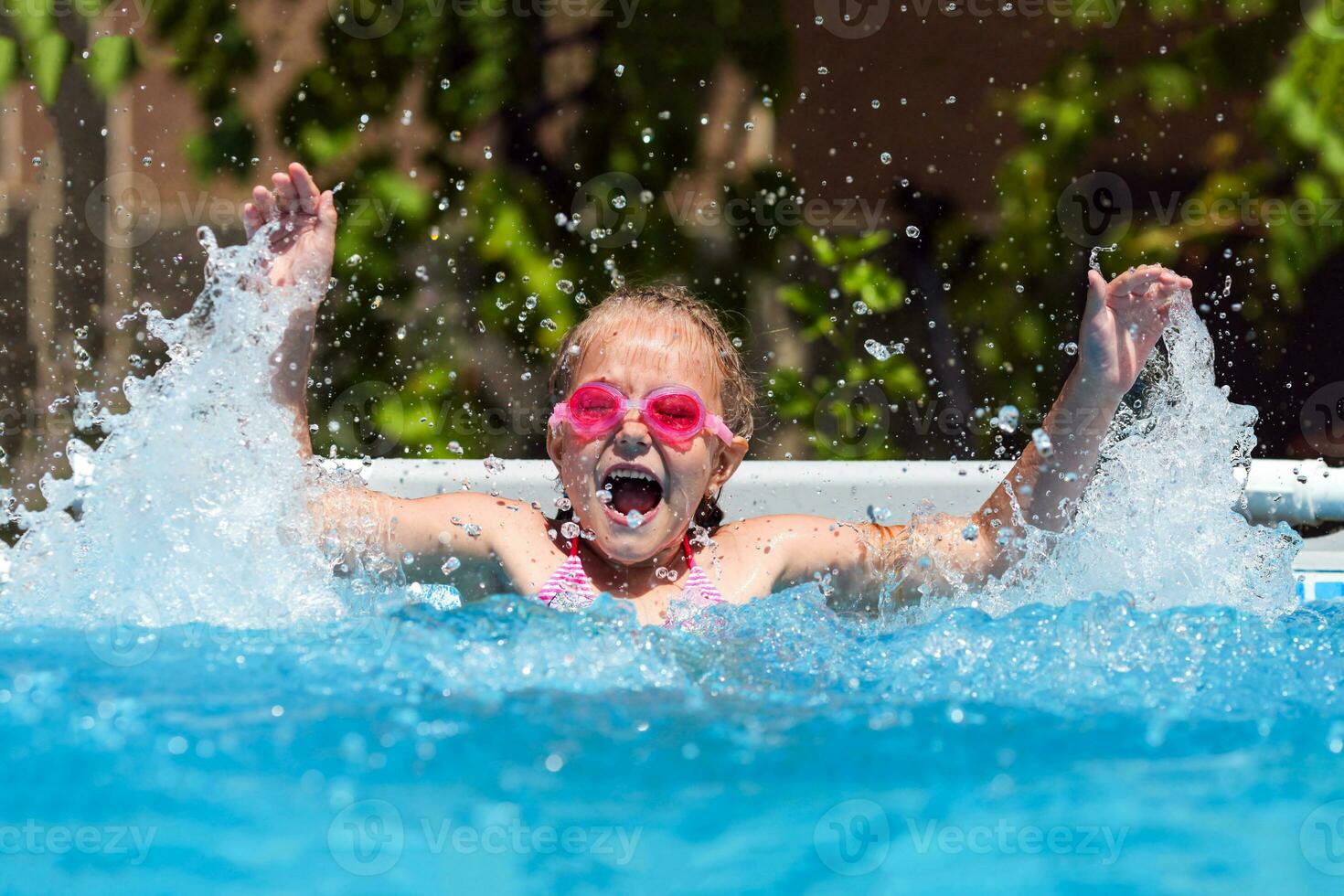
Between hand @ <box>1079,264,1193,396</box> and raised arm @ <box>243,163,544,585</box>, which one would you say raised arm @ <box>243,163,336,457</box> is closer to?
raised arm @ <box>243,163,544,585</box>

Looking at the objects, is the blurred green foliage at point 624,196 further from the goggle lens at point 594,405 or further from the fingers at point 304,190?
the goggle lens at point 594,405

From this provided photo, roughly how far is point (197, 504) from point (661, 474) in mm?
792

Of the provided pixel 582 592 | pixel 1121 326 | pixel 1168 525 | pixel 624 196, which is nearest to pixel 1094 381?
pixel 1121 326

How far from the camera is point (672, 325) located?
2.66 meters

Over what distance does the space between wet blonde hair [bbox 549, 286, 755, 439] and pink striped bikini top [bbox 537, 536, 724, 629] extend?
0.97 ft

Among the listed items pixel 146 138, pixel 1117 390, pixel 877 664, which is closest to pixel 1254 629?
pixel 1117 390

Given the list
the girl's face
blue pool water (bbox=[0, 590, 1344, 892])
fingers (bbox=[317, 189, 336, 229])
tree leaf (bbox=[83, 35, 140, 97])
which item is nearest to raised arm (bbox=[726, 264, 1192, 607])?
the girl's face

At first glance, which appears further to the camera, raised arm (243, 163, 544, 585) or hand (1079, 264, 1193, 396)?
raised arm (243, 163, 544, 585)

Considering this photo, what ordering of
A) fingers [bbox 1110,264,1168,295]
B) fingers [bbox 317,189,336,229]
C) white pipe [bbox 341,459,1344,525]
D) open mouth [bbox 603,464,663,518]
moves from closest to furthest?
fingers [bbox 1110,264,1168,295] → open mouth [bbox 603,464,663,518] → fingers [bbox 317,189,336,229] → white pipe [bbox 341,459,1344,525]

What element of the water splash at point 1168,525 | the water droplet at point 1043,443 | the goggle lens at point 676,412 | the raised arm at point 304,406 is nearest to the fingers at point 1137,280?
the water splash at point 1168,525

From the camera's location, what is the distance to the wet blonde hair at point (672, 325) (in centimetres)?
268

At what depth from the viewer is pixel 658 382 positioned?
256 cm

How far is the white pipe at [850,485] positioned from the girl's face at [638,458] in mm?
565

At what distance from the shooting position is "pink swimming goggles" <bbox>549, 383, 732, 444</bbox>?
248 cm
